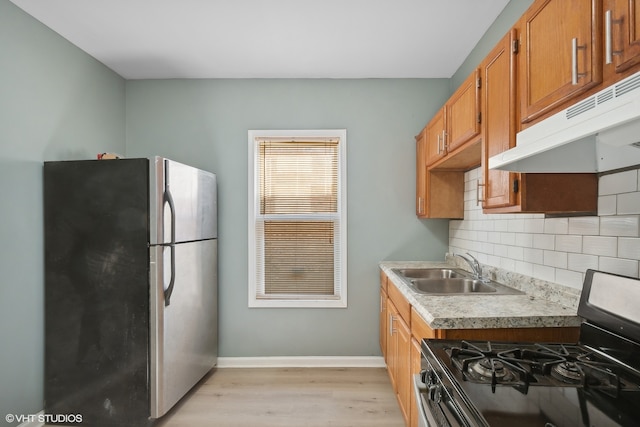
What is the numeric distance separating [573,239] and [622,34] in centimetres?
97

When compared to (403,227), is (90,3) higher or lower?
higher

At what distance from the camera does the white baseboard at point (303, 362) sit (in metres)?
3.09

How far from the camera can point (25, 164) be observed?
2.16 m

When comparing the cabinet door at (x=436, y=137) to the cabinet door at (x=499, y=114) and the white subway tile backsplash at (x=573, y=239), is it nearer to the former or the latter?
the white subway tile backsplash at (x=573, y=239)

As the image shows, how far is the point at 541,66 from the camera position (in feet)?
4.25

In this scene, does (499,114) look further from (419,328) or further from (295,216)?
(295,216)

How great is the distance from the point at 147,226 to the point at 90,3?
1467 millimetres

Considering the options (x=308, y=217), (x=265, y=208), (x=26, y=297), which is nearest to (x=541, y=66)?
(x=308, y=217)

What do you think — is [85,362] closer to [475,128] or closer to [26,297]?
[26,297]

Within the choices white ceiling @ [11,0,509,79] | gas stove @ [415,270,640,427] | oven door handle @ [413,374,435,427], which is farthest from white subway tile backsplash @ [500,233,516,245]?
white ceiling @ [11,0,509,79]

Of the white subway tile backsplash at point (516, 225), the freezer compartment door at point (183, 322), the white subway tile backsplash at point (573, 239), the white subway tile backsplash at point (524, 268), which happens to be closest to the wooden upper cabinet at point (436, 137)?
the white subway tile backsplash at point (573, 239)

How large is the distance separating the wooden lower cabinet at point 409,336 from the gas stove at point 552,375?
0.14 m

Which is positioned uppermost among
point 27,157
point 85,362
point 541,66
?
point 541,66

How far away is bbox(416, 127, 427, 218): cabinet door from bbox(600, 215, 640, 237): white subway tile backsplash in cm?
147
